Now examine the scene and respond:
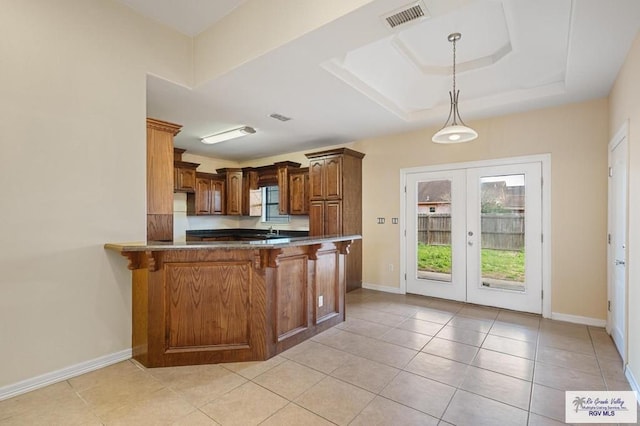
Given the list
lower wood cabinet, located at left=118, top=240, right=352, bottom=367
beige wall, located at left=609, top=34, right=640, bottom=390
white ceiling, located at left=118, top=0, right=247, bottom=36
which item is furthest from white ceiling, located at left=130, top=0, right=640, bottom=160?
lower wood cabinet, located at left=118, top=240, right=352, bottom=367

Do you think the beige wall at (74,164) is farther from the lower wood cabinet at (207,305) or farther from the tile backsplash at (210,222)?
the tile backsplash at (210,222)

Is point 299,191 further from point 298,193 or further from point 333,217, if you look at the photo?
point 333,217

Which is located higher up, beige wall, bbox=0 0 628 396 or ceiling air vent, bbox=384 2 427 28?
ceiling air vent, bbox=384 2 427 28

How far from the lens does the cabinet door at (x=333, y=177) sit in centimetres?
524

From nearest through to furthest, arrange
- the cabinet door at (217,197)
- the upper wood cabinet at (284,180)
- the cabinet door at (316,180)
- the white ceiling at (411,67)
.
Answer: the white ceiling at (411,67)
the cabinet door at (316,180)
the upper wood cabinet at (284,180)
the cabinet door at (217,197)

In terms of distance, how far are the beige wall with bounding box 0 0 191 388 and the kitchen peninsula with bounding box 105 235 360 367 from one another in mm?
250

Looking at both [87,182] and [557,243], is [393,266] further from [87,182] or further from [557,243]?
[87,182]

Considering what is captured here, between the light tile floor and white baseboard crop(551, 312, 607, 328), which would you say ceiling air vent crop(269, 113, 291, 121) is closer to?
the light tile floor

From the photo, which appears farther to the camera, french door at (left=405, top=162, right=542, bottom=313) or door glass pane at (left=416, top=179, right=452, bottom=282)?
door glass pane at (left=416, top=179, right=452, bottom=282)

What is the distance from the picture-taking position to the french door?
4.11 meters

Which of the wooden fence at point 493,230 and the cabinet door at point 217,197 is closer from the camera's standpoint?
the wooden fence at point 493,230

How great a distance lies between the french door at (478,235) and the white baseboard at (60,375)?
4135 mm
